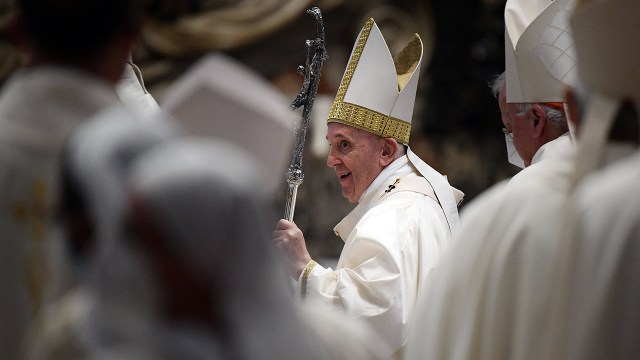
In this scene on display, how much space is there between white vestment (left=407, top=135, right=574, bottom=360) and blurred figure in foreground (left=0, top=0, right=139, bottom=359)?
2.78ft

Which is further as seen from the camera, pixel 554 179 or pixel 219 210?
pixel 554 179

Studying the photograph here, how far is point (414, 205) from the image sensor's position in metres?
4.61

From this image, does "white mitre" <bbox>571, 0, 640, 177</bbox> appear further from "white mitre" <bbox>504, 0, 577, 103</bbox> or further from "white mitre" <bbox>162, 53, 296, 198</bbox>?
"white mitre" <bbox>504, 0, 577, 103</bbox>

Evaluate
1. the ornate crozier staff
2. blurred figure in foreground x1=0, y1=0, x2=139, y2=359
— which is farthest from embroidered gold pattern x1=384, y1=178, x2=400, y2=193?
blurred figure in foreground x1=0, y1=0, x2=139, y2=359

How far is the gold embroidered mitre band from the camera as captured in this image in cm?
495

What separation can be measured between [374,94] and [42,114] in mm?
3176

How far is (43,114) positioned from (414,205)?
2.85 metres

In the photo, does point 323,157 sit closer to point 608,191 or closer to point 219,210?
point 608,191

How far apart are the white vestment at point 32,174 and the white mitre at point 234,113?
5.0 inches

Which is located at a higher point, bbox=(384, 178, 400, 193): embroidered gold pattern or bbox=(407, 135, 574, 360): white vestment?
bbox=(407, 135, 574, 360): white vestment

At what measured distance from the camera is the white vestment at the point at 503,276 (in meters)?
2.30

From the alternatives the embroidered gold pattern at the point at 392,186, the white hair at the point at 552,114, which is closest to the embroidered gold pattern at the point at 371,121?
the embroidered gold pattern at the point at 392,186

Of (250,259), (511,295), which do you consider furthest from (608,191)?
(250,259)

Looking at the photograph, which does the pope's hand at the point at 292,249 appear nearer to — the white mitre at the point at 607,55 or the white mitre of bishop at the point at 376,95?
the white mitre of bishop at the point at 376,95
